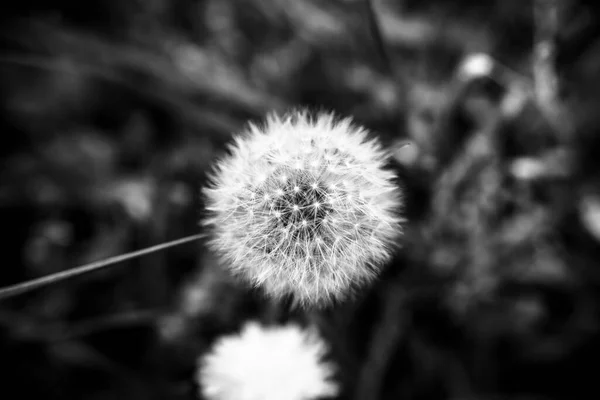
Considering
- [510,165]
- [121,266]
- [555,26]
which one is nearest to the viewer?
[510,165]

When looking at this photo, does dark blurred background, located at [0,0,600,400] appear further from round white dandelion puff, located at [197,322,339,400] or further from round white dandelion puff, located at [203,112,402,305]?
round white dandelion puff, located at [203,112,402,305]

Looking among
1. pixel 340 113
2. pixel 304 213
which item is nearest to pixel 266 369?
pixel 304 213

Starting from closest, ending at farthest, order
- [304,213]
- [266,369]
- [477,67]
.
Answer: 1. [304,213]
2. [266,369]
3. [477,67]

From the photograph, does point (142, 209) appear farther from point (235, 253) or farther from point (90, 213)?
point (235, 253)

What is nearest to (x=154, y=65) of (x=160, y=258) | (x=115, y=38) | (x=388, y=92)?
(x=115, y=38)

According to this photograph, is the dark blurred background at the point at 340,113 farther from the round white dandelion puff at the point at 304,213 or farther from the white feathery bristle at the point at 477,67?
the round white dandelion puff at the point at 304,213

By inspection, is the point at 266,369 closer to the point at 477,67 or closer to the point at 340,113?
the point at 477,67
